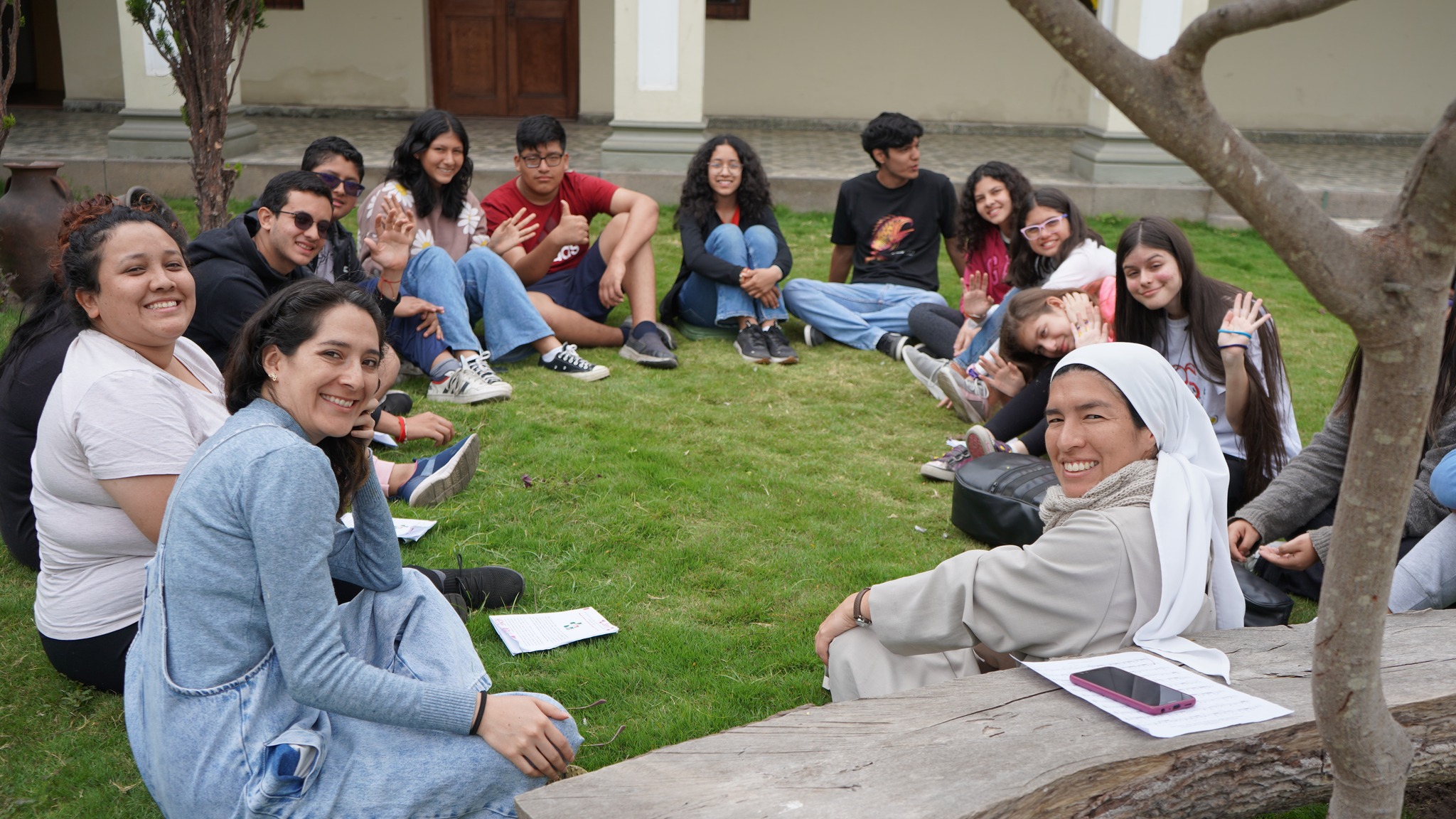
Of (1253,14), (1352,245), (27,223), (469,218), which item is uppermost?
(1253,14)

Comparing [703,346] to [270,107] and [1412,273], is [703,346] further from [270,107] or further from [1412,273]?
[270,107]

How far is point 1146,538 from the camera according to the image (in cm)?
245

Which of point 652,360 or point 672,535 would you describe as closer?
point 672,535

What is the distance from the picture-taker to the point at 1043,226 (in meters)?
5.62

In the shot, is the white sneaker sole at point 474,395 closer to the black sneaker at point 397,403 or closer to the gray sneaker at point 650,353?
the black sneaker at point 397,403

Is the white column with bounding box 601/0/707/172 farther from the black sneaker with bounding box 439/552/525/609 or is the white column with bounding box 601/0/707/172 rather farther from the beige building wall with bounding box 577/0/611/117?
the black sneaker with bounding box 439/552/525/609

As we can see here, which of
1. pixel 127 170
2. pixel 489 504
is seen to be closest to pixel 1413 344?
pixel 489 504

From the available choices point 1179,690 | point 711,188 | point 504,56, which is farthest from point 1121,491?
point 504,56

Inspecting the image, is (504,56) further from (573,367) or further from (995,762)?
(995,762)

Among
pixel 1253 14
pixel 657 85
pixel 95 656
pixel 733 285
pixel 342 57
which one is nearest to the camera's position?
pixel 1253 14

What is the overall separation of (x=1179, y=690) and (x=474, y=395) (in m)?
3.90

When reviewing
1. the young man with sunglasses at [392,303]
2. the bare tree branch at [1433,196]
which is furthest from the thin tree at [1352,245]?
the young man with sunglasses at [392,303]

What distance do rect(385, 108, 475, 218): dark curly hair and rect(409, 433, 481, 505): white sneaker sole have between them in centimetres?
191

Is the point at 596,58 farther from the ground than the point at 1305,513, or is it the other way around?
the point at 596,58
